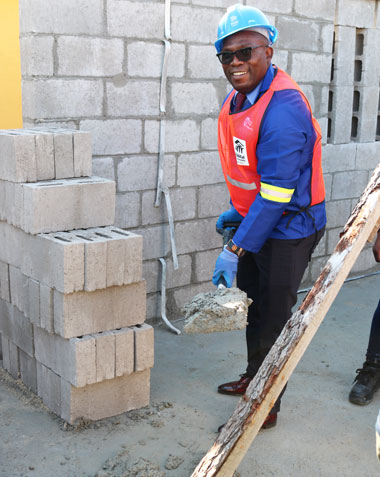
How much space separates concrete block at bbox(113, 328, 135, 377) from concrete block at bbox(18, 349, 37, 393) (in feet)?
2.03

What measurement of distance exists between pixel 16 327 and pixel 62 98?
1581 millimetres

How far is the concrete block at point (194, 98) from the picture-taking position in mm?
4969

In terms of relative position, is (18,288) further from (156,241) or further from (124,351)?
(156,241)

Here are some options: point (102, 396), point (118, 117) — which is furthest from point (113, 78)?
point (102, 396)

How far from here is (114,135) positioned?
4684 millimetres

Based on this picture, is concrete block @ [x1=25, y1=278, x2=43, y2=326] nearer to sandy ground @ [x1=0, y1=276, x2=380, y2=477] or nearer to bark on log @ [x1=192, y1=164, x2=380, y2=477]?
sandy ground @ [x1=0, y1=276, x2=380, y2=477]

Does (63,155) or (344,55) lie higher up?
(344,55)

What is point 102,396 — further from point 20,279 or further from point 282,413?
point 282,413

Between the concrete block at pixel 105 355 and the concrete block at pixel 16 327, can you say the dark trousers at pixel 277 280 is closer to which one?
the concrete block at pixel 105 355

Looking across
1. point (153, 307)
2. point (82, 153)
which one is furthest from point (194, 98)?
point (153, 307)

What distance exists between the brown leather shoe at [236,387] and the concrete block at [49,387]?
1031 mm

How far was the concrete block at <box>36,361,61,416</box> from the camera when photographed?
12.0 feet

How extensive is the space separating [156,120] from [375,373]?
243 centimetres

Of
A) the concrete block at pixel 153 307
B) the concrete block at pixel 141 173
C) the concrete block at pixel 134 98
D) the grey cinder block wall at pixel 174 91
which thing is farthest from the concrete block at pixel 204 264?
the concrete block at pixel 134 98
